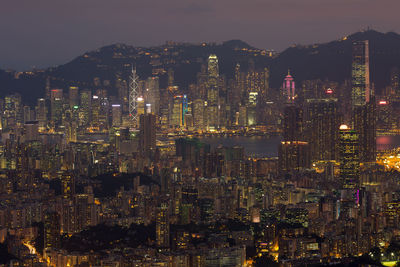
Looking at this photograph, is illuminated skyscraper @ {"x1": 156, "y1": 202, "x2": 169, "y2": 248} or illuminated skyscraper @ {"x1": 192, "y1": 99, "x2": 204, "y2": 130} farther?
illuminated skyscraper @ {"x1": 192, "y1": 99, "x2": 204, "y2": 130}

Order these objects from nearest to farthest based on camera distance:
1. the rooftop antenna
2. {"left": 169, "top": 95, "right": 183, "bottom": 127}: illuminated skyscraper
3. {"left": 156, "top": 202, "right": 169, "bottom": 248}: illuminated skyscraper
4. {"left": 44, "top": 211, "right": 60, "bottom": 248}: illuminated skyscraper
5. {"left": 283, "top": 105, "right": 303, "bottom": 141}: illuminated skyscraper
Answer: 1. {"left": 44, "top": 211, "right": 60, "bottom": 248}: illuminated skyscraper
2. {"left": 156, "top": 202, "right": 169, "bottom": 248}: illuminated skyscraper
3. {"left": 283, "top": 105, "right": 303, "bottom": 141}: illuminated skyscraper
4. {"left": 169, "top": 95, "right": 183, "bottom": 127}: illuminated skyscraper
5. the rooftop antenna

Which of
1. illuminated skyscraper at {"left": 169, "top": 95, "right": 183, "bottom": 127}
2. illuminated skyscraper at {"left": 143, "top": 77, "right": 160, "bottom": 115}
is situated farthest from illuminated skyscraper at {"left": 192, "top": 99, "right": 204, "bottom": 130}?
illuminated skyscraper at {"left": 143, "top": 77, "right": 160, "bottom": 115}

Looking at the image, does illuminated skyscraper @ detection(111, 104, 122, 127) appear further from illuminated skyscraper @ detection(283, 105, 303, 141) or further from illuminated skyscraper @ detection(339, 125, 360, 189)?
illuminated skyscraper @ detection(339, 125, 360, 189)

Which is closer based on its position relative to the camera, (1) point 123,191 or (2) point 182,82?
(1) point 123,191

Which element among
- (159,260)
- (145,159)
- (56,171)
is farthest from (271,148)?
(159,260)

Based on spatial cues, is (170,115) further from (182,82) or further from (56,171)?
(56,171)

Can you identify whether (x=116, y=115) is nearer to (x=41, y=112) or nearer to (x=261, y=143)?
(x=41, y=112)

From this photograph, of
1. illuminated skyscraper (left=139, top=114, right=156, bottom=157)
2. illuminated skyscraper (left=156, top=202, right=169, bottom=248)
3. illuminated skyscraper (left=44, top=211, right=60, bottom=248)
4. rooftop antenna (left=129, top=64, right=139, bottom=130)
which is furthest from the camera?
rooftop antenna (left=129, top=64, right=139, bottom=130)
